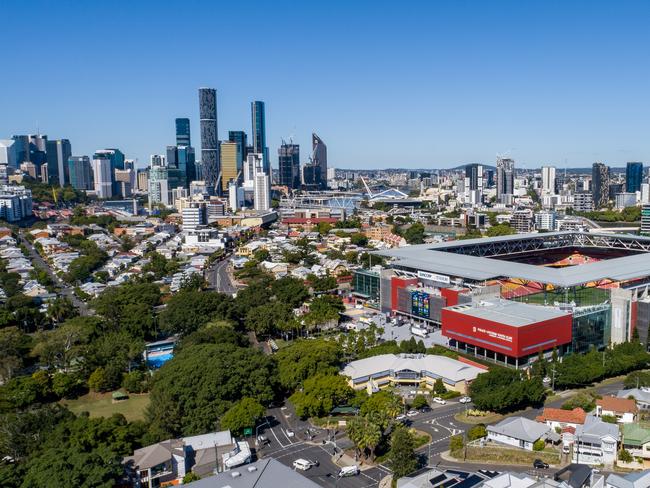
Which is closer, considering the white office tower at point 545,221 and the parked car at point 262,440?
the parked car at point 262,440

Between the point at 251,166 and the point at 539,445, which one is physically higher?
the point at 251,166

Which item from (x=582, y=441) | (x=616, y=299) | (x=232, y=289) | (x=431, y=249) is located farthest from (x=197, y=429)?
(x=232, y=289)

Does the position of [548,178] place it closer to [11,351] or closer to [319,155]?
[319,155]

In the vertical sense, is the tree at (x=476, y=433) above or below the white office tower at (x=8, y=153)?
below

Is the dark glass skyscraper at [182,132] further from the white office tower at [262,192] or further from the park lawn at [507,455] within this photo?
the park lawn at [507,455]

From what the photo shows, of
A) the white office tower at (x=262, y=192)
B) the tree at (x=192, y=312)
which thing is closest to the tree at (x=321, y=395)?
the tree at (x=192, y=312)

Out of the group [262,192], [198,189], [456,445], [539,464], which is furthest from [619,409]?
[198,189]

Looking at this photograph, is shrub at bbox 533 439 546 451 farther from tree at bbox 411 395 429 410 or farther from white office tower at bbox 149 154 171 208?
white office tower at bbox 149 154 171 208

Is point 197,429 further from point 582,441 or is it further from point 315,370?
point 582,441
